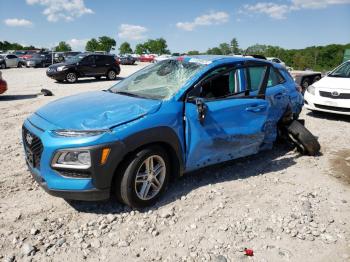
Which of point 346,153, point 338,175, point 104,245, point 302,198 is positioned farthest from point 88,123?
point 346,153

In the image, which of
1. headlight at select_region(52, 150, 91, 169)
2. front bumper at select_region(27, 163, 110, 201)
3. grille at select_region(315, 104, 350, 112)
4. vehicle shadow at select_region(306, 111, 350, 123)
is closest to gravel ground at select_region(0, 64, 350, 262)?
front bumper at select_region(27, 163, 110, 201)

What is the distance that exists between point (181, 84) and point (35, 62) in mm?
33713

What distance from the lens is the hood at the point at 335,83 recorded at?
8.70m

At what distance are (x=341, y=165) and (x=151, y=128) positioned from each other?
140 inches

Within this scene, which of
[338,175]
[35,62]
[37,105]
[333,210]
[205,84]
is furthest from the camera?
[35,62]

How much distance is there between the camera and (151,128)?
12.3 feet

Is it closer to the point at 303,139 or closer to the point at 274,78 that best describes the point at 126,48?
the point at 274,78

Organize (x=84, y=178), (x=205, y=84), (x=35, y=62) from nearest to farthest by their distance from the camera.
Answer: (x=84, y=178), (x=205, y=84), (x=35, y=62)

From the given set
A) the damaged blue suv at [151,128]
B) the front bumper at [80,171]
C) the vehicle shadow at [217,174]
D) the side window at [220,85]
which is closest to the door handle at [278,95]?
the damaged blue suv at [151,128]

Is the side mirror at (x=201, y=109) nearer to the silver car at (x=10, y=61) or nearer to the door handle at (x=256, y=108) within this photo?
the door handle at (x=256, y=108)

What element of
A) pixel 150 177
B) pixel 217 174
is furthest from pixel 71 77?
pixel 150 177

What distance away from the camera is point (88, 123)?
11.8 ft

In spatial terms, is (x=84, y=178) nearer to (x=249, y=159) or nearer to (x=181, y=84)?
(x=181, y=84)

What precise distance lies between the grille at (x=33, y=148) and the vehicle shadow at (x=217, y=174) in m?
0.67
